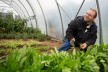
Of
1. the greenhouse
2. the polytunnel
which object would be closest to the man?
the greenhouse

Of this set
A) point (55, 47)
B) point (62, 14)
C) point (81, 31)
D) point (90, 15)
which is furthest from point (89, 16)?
point (62, 14)

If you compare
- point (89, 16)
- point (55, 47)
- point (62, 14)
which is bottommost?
point (55, 47)

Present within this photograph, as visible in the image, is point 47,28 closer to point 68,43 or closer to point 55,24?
point 55,24

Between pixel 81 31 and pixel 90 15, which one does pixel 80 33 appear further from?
pixel 90 15

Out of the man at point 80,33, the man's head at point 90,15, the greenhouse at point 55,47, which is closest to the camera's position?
the greenhouse at point 55,47

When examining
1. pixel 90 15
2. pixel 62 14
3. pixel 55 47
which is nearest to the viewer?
pixel 55 47

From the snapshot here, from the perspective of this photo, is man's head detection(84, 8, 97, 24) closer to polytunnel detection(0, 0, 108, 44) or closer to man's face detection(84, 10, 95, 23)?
man's face detection(84, 10, 95, 23)

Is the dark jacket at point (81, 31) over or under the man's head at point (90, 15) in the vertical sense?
under

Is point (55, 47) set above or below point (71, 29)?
below

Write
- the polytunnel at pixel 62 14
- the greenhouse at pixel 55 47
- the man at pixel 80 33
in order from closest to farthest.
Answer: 1. the greenhouse at pixel 55 47
2. the man at pixel 80 33
3. the polytunnel at pixel 62 14

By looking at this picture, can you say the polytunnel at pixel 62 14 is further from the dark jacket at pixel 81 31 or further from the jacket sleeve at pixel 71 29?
the jacket sleeve at pixel 71 29

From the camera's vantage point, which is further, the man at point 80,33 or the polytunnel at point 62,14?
the polytunnel at point 62,14

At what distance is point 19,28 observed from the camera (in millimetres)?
16141

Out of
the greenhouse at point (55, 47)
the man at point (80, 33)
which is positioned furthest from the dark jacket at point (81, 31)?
the greenhouse at point (55, 47)
